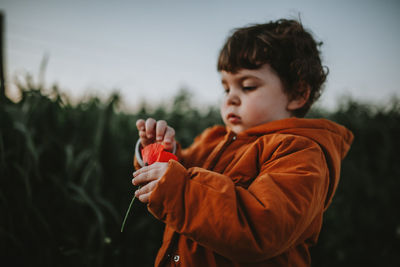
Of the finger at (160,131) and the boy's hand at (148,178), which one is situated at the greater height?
the finger at (160,131)

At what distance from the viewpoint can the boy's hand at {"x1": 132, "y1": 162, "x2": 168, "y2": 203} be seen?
2.69 feet

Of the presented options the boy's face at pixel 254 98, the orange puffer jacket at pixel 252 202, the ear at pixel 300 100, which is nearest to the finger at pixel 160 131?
the orange puffer jacket at pixel 252 202

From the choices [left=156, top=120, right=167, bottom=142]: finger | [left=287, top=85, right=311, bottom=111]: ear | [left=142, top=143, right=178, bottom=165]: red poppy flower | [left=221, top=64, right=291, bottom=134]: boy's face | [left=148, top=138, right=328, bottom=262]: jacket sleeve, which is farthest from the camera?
[left=287, top=85, right=311, bottom=111]: ear

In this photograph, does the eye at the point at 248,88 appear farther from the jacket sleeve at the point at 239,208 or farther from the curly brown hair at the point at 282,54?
the jacket sleeve at the point at 239,208

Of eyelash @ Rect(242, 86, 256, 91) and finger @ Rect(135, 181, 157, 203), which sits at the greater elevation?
eyelash @ Rect(242, 86, 256, 91)

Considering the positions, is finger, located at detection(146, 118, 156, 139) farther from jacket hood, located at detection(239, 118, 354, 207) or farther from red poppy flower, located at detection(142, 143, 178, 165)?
jacket hood, located at detection(239, 118, 354, 207)

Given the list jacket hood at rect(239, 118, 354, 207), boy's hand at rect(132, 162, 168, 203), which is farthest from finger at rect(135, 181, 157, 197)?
jacket hood at rect(239, 118, 354, 207)

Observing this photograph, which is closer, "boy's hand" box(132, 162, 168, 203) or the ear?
"boy's hand" box(132, 162, 168, 203)

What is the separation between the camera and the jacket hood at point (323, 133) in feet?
3.29

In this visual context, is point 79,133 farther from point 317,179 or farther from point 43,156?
point 317,179

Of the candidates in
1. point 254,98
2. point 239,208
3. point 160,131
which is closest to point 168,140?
point 160,131

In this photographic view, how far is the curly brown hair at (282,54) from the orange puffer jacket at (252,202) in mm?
367

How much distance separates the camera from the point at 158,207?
798 mm

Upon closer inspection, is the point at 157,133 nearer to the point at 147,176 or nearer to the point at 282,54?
the point at 147,176
